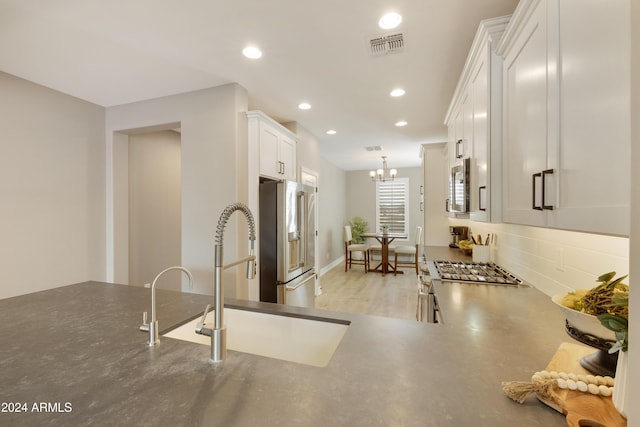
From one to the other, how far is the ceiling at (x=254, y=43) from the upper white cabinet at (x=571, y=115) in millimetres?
782

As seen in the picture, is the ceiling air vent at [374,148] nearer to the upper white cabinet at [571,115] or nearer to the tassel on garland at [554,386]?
the upper white cabinet at [571,115]

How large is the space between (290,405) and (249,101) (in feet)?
9.74

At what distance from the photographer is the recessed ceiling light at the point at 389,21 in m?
1.65

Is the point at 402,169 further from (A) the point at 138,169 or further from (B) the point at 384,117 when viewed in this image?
(A) the point at 138,169

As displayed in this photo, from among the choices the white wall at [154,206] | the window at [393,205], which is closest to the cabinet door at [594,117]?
the white wall at [154,206]

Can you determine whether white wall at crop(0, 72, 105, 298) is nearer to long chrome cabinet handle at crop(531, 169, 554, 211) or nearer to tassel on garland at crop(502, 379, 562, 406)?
tassel on garland at crop(502, 379, 562, 406)

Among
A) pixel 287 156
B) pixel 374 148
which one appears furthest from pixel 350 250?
pixel 287 156

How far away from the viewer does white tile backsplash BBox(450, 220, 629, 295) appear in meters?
1.14

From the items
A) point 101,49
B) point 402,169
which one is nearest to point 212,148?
point 101,49

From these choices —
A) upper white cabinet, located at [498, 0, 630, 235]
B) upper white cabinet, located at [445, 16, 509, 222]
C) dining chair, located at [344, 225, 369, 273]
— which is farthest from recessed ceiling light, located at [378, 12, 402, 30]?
dining chair, located at [344, 225, 369, 273]

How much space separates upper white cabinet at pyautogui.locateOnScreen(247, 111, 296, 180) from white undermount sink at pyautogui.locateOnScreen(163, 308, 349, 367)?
1772 millimetres

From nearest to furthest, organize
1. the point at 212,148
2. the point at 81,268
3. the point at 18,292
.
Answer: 1. the point at 18,292
2. the point at 212,148
3. the point at 81,268

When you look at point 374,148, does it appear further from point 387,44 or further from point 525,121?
point 525,121

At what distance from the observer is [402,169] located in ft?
23.8
